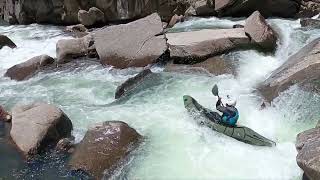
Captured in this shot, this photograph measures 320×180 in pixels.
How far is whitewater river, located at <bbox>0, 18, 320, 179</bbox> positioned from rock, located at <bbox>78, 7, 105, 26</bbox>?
12.5ft

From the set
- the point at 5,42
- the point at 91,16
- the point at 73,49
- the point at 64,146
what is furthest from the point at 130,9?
the point at 64,146

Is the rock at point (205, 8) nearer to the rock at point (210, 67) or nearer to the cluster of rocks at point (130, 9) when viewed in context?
the cluster of rocks at point (130, 9)

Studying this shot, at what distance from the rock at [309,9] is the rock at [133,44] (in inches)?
226

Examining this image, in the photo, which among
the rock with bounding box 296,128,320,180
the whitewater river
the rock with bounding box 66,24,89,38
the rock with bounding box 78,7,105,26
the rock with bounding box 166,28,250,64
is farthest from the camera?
the rock with bounding box 78,7,105,26

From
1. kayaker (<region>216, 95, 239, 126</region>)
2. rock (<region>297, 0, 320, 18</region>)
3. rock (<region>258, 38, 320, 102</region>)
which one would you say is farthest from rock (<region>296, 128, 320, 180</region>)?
rock (<region>297, 0, 320, 18</region>)

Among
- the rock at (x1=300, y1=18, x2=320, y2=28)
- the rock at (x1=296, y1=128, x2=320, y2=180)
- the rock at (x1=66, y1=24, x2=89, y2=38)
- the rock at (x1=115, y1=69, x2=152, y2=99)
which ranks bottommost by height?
the rock at (x1=66, y1=24, x2=89, y2=38)

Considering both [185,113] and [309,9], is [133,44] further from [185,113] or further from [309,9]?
[309,9]

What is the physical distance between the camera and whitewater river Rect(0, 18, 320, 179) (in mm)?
7695

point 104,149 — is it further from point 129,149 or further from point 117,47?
point 117,47

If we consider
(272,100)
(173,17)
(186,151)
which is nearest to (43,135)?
(186,151)

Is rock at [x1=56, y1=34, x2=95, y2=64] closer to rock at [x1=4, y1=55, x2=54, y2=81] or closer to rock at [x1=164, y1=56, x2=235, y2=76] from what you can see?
rock at [x1=4, y1=55, x2=54, y2=81]

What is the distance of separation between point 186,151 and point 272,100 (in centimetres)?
260

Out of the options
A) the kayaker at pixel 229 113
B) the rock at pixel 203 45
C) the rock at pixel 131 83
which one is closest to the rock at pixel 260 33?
the rock at pixel 203 45

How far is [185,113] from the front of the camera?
31.2ft
